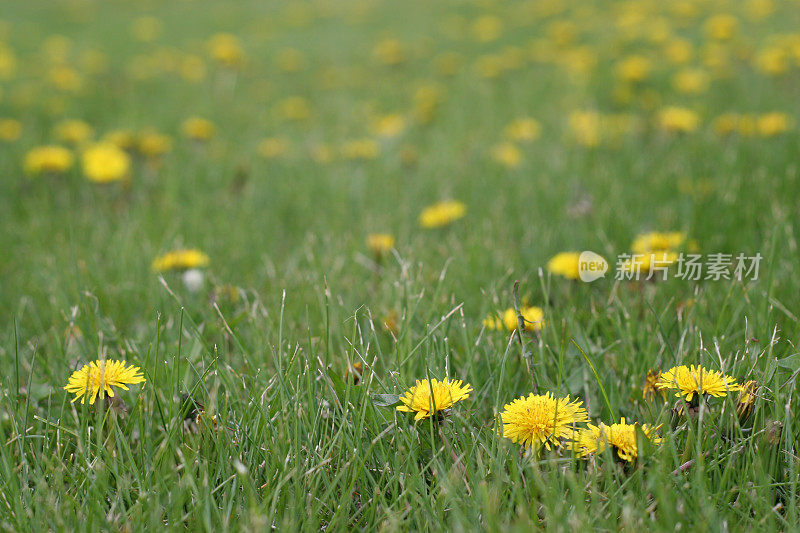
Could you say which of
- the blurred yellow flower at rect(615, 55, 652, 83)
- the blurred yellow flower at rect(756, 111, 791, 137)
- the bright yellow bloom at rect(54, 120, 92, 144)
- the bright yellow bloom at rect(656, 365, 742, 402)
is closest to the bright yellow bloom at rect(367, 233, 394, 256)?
the bright yellow bloom at rect(656, 365, 742, 402)

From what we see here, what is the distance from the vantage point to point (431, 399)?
1.03 metres

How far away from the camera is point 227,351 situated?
149 cm

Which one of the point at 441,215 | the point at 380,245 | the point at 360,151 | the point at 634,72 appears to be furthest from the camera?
the point at 634,72

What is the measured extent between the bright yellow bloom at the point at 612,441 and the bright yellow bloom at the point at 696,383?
3.9 inches

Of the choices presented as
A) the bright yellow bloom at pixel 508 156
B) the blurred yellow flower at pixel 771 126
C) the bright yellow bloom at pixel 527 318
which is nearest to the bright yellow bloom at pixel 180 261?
the bright yellow bloom at pixel 527 318

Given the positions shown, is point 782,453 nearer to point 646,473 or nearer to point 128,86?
point 646,473

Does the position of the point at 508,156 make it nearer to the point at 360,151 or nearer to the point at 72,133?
the point at 360,151

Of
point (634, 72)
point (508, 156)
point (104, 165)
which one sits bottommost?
point (508, 156)

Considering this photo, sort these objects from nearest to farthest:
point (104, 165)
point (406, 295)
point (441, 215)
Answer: point (406, 295)
point (441, 215)
point (104, 165)

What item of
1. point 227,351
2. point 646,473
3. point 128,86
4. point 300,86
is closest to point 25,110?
point 128,86

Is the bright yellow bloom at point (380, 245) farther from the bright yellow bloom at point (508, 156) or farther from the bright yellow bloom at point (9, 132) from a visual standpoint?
the bright yellow bloom at point (9, 132)

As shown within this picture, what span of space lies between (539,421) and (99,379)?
0.73 metres

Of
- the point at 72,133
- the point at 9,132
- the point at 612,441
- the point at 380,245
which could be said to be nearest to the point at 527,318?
the point at 612,441

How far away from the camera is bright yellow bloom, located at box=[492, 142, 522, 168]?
288cm
